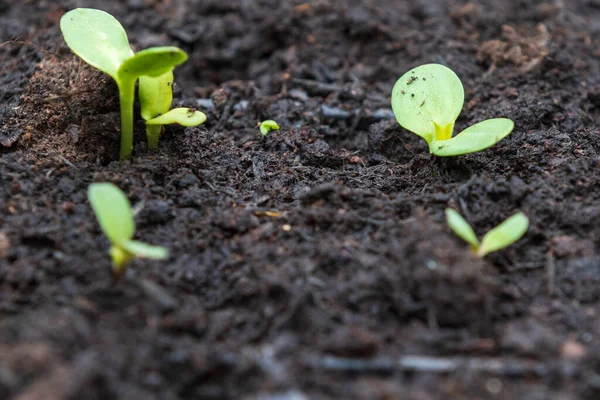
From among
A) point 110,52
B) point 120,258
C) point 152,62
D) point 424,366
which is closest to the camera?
point 424,366

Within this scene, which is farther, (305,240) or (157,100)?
(157,100)

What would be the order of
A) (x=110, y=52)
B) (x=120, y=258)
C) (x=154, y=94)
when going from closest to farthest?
1. (x=120, y=258)
2. (x=110, y=52)
3. (x=154, y=94)

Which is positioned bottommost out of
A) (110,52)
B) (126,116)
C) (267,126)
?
(267,126)

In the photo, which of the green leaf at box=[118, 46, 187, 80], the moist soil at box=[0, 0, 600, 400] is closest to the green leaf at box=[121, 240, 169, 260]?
the moist soil at box=[0, 0, 600, 400]

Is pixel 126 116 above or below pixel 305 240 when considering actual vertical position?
above

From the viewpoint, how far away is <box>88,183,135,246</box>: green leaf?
1.24 metres

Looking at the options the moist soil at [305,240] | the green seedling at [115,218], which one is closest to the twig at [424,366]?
the moist soil at [305,240]

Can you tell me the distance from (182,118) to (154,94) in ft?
0.46

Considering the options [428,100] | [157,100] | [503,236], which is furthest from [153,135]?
[503,236]

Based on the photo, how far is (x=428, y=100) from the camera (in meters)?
1.79

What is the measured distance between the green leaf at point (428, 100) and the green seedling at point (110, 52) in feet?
2.30

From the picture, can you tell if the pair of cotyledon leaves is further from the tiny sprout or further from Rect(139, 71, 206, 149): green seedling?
the tiny sprout

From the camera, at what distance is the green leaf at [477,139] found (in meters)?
1.55

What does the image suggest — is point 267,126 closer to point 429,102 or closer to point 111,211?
point 429,102
